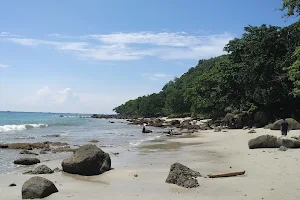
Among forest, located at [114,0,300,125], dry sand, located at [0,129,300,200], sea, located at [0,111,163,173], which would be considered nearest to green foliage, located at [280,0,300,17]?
dry sand, located at [0,129,300,200]

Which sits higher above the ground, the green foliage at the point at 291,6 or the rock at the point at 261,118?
the green foliage at the point at 291,6

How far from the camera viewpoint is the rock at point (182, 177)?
10.1 meters

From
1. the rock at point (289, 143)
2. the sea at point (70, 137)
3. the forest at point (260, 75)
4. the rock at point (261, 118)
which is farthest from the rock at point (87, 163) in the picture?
the rock at point (261, 118)

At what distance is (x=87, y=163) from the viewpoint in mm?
13352

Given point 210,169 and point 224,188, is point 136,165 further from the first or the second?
point 224,188

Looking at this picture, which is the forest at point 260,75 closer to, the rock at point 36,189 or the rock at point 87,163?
the rock at point 87,163

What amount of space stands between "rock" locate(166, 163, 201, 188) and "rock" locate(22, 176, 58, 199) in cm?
378

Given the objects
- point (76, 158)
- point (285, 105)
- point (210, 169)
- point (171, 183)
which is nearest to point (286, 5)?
point (210, 169)

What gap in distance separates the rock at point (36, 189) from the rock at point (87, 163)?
145 inches

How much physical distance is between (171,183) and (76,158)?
4722 mm

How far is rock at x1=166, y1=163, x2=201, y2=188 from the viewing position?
10.1 meters

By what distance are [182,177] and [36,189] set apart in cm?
435

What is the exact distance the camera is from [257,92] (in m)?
38.1

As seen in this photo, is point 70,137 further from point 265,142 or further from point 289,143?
point 289,143
